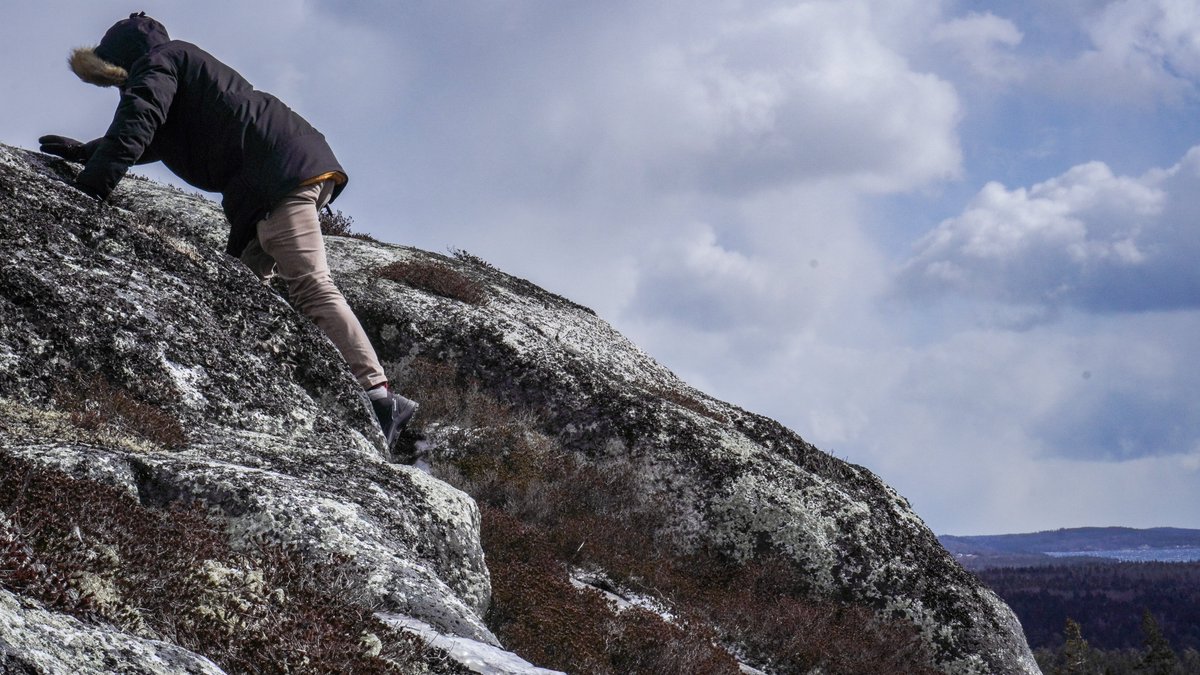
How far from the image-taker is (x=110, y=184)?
8586mm

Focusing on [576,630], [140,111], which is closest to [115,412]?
[140,111]

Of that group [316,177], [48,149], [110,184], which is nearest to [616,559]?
[316,177]

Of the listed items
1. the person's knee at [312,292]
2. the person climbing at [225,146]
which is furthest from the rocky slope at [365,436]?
the person climbing at [225,146]

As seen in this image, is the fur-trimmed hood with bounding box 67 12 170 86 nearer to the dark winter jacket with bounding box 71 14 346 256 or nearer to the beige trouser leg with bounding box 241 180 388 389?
the dark winter jacket with bounding box 71 14 346 256

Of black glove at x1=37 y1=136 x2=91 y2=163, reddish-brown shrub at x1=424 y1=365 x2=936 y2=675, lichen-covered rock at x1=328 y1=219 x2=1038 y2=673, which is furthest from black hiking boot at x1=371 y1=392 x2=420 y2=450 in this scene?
black glove at x1=37 y1=136 x2=91 y2=163

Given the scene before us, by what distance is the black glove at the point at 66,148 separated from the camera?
381 inches

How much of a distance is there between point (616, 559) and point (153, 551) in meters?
6.04

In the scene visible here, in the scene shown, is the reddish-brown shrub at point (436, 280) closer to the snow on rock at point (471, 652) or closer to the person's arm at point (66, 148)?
the person's arm at point (66, 148)

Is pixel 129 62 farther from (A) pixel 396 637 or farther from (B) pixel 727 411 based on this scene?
(B) pixel 727 411

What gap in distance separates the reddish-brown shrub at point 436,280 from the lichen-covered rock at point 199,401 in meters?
4.77

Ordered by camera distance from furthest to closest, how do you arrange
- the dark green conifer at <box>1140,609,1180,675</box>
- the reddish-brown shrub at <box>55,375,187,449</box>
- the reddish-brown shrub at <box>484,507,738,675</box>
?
the dark green conifer at <box>1140,609,1180,675</box>, the reddish-brown shrub at <box>484,507,738,675</box>, the reddish-brown shrub at <box>55,375,187,449</box>

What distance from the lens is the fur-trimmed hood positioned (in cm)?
835

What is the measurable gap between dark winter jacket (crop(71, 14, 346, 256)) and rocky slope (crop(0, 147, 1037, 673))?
628mm

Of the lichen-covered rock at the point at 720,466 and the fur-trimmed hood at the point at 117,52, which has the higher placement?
the fur-trimmed hood at the point at 117,52
